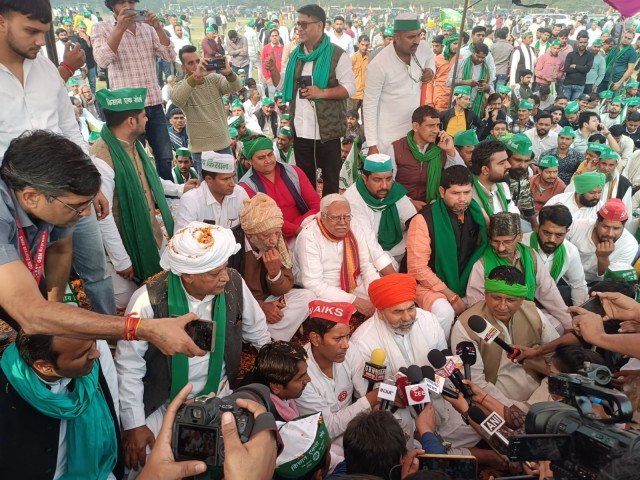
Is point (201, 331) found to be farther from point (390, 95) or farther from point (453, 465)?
point (390, 95)

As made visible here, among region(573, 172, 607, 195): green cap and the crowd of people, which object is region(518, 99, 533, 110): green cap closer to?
the crowd of people

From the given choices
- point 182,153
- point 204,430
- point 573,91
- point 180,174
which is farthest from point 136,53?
point 573,91

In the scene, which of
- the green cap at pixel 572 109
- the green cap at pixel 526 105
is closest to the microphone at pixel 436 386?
the green cap at pixel 526 105

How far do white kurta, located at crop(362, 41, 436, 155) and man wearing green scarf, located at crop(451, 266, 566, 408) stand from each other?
6.62 feet

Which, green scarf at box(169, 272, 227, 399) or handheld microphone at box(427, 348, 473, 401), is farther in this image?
handheld microphone at box(427, 348, 473, 401)

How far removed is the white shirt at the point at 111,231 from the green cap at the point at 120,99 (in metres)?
0.41

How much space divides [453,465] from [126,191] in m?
2.83

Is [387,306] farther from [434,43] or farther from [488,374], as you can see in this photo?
[434,43]

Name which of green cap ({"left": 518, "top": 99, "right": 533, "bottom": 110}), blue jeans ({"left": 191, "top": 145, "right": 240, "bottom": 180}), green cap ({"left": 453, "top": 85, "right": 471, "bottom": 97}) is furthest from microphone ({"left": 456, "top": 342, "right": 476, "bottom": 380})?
green cap ({"left": 518, "top": 99, "right": 533, "bottom": 110})

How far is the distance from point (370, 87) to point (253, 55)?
450 inches

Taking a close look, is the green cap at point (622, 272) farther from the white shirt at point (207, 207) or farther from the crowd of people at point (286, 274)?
the white shirt at point (207, 207)

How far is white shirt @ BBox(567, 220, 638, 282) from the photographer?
478 centimetres

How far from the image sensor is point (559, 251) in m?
4.29

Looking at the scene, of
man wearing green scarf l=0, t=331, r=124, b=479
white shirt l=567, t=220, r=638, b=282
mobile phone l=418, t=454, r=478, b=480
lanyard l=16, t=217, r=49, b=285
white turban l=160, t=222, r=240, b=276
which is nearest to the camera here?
man wearing green scarf l=0, t=331, r=124, b=479
